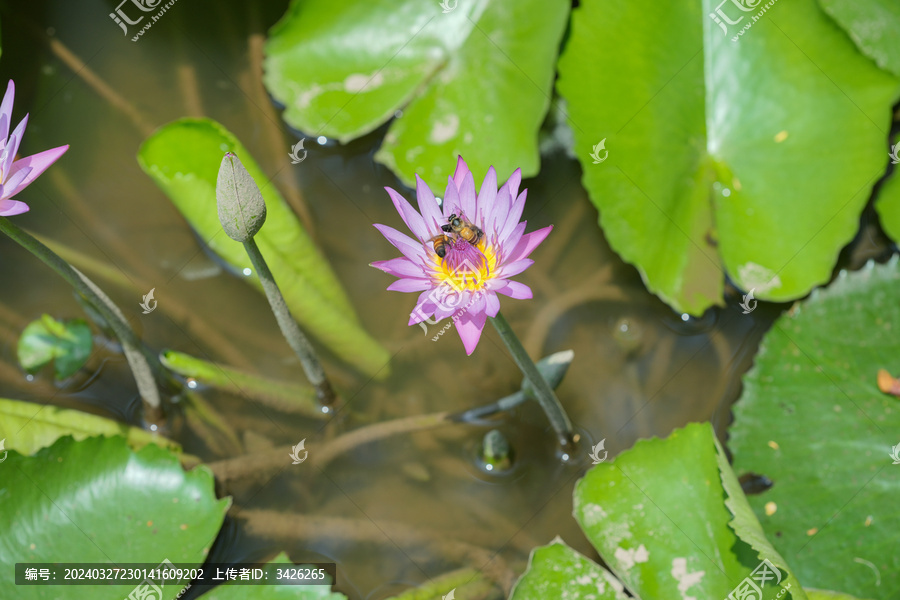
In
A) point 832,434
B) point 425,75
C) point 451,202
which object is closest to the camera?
point 451,202

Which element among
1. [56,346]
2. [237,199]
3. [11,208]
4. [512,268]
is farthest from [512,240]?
[56,346]

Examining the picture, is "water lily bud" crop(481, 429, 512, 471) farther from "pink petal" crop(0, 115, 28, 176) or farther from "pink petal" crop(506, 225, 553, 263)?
"pink petal" crop(0, 115, 28, 176)

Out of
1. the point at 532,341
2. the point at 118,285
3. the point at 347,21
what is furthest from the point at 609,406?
the point at 118,285

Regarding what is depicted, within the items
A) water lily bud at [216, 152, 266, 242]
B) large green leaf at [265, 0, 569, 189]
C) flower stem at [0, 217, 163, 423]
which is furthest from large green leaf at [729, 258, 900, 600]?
flower stem at [0, 217, 163, 423]

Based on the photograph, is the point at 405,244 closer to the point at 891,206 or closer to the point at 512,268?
the point at 512,268

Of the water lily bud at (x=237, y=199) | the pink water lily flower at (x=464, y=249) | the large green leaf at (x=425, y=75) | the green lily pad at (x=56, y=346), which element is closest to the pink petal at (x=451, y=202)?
the pink water lily flower at (x=464, y=249)

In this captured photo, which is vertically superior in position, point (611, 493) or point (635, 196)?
point (635, 196)

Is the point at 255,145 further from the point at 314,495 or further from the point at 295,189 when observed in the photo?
the point at 314,495
